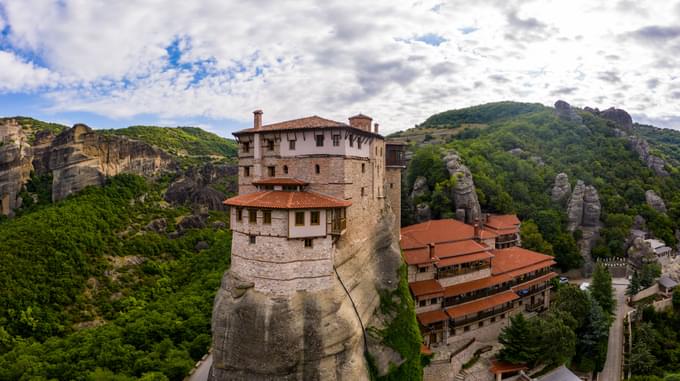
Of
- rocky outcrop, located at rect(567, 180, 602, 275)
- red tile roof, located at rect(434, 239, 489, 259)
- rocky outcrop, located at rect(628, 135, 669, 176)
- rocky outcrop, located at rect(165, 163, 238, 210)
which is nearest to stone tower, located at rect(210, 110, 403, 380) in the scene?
red tile roof, located at rect(434, 239, 489, 259)

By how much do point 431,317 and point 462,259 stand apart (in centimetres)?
612

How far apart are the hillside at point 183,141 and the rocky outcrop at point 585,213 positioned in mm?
78787

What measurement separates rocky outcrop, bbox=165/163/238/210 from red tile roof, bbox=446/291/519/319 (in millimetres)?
48224

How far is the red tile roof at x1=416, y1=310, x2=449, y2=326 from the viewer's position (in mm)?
28859

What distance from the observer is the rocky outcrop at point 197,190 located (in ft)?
219

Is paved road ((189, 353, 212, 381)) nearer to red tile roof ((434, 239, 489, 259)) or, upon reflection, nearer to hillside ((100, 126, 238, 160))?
red tile roof ((434, 239, 489, 259))

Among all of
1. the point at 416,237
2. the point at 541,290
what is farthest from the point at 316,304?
the point at 541,290

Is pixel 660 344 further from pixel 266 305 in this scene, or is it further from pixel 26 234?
pixel 26 234

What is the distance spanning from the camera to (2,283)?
127 feet

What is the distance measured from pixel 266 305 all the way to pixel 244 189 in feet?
28.3

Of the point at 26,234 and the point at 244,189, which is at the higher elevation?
the point at 244,189

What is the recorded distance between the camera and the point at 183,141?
359 feet

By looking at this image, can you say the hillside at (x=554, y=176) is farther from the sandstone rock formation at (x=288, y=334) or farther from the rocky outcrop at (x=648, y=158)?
the sandstone rock formation at (x=288, y=334)

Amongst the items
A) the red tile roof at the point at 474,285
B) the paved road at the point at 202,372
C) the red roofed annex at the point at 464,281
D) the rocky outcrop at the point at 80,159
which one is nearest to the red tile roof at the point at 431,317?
the red roofed annex at the point at 464,281
